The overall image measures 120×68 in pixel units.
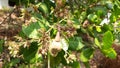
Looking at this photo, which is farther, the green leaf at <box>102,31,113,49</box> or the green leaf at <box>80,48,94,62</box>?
the green leaf at <box>80,48,94,62</box>

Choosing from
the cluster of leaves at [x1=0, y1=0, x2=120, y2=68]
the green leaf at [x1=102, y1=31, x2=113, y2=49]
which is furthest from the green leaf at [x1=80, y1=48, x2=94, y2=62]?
the green leaf at [x1=102, y1=31, x2=113, y2=49]

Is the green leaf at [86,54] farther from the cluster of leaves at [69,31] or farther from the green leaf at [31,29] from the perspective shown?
the green leaf at [31,29]

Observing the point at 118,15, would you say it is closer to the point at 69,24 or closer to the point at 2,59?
the point at 69,24

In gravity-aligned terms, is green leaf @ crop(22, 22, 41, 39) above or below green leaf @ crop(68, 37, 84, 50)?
above

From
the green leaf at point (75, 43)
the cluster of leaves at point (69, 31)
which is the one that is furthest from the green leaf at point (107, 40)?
the green leaf at point (75, 43)

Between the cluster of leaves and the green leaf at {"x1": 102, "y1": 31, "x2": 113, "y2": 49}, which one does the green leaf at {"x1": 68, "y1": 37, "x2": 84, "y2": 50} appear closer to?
the cluster of leaves

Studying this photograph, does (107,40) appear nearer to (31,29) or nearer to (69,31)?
(69,31)

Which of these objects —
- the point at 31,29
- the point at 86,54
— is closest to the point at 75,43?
the point at 86,54
